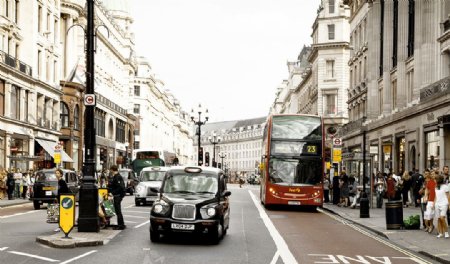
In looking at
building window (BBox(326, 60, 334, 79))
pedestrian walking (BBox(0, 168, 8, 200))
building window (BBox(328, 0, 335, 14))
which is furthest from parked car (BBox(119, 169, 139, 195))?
building window (BBox(328, 0, 335, 14))

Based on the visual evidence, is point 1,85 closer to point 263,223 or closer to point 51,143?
point 51,143

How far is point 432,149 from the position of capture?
38531 mm

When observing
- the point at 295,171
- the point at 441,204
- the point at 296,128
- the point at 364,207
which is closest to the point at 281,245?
the point at 441,204

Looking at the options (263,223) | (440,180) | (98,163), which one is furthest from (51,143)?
(440,180)

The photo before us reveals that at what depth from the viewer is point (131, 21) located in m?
115

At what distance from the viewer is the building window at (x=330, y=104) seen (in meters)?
91.9

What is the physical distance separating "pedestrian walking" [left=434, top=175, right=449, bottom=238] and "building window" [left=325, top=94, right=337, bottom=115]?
71.1 metres

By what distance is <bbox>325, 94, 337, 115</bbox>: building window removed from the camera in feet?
302

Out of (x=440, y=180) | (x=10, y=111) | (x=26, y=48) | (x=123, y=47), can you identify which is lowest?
(x=440, y=180)

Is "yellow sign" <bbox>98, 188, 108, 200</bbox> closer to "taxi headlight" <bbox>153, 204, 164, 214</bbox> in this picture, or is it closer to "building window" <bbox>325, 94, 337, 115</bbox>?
"taxi headlight" <bbox>153, 204, 164, 214</bbox>

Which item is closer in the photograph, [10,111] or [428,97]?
[428,97]

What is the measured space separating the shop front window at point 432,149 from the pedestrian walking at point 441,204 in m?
16.1

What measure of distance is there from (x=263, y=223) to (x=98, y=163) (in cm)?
5849

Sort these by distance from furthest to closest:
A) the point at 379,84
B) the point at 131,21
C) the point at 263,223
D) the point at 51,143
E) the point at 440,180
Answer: the point at 131,21
the point at 51,143
the point at 379,84
the point at 263,223
the point at 440,180
